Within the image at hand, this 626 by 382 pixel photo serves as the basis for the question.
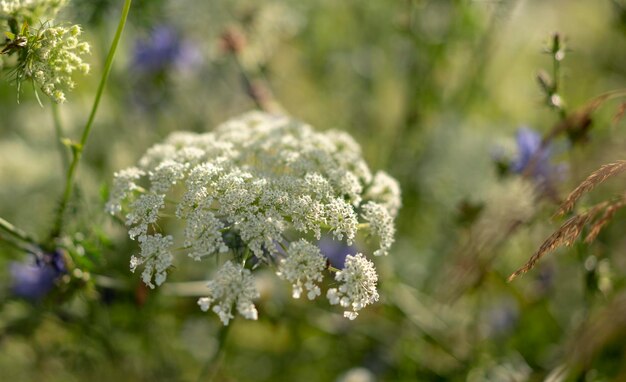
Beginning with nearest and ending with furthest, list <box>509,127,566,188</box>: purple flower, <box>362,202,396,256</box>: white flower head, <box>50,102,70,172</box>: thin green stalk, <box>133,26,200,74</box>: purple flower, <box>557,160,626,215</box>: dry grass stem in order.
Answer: <box>557,160,626,215</box>: dry grass stem < <box>362,202,396,256</box>: white flower head < <box>50,102,70,172</box>: thin green stalk < <box>509,127,566,188</box>: purple flower < <box>133,26,200,74</box>: purple flower

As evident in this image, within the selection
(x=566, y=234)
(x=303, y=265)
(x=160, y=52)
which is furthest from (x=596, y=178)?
(x=160, y=52)

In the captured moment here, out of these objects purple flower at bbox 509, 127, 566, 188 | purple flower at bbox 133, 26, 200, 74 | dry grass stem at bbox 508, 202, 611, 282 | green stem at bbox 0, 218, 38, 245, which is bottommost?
dry grass stem at bbox 508, 202, 611, 282

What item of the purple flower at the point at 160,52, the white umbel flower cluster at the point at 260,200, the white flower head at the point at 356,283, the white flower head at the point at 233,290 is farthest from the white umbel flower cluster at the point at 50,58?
the purple flower at the point at 160,52

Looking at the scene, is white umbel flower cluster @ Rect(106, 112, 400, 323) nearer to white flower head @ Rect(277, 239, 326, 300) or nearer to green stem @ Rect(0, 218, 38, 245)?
white flower head @ Rect(277, 239, 326, 300)

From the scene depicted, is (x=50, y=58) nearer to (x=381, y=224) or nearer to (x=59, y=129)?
(x=59, y=129)

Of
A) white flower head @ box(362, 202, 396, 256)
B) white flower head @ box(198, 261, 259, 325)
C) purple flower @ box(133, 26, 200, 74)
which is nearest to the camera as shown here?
white flower head @ box(198, 261, 259, 325)

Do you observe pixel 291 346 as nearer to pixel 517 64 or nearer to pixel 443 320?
pixel 443 320

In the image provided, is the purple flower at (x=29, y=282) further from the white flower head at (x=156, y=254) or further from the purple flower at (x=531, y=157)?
the purple flower at (x=531, y=157)

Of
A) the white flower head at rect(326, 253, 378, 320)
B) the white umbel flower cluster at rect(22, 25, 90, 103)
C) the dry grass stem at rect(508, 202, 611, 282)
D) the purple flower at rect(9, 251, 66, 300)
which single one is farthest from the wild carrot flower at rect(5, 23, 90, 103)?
the dry grass stem at rect(508, 202, 611, 282)
